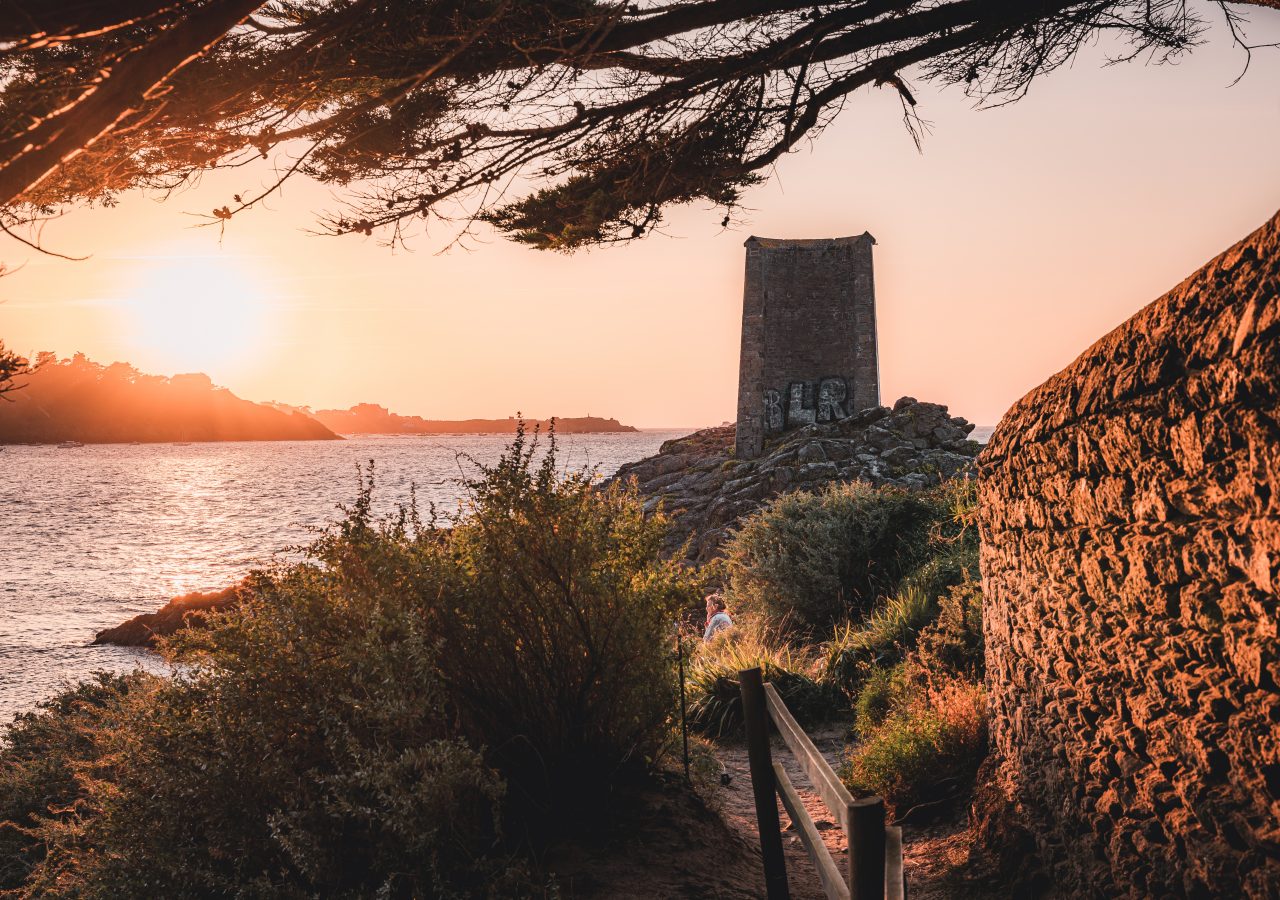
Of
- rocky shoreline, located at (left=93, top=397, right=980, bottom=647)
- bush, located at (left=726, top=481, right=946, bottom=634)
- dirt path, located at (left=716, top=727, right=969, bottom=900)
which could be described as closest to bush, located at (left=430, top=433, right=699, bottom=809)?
dirt path, located at (left=716, top=727, right=969, bottom=900)

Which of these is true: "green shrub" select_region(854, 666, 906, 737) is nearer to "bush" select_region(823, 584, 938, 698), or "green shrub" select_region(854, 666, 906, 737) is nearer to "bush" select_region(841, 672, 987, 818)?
"bush" select_region(823, 584, 938, 698)

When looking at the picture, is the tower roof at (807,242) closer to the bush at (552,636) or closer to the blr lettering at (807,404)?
the blr lettering at (807,404)

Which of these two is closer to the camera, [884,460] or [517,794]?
[517,794]

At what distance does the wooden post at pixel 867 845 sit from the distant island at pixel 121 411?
13840cm

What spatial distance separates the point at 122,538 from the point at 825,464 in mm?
38712

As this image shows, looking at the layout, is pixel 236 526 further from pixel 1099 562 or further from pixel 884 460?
pixel 1099 562

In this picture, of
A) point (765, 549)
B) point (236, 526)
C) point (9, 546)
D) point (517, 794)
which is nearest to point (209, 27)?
point (517, 794)

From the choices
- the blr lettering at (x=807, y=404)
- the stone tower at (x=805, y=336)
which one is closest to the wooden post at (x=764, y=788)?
the stone tower at (x=805, y=336)

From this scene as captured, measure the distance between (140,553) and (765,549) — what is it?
119ft

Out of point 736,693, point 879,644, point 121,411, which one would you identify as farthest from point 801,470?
point 121,411

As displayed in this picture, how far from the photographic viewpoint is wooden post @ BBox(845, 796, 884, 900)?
7.92 ft

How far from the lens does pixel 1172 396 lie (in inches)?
100

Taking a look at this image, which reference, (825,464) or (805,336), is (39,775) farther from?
(805,336)

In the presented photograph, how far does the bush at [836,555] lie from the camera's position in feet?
35.7
